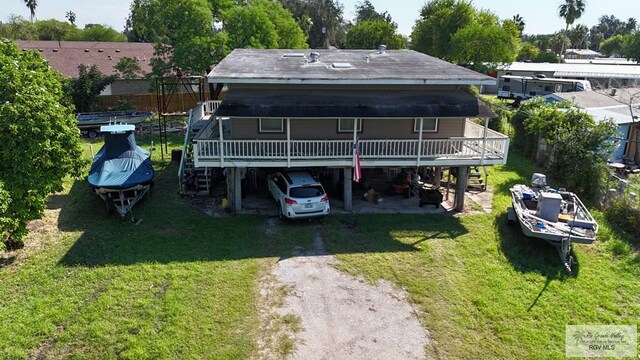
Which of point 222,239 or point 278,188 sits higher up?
point 278,188

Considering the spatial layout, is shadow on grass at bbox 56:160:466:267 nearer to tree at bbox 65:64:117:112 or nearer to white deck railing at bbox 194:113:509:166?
white deck railing at bbox 194:113:509:166

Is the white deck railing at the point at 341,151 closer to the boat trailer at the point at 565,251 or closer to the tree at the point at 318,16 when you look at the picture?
the boat trailer at the point at 565,251

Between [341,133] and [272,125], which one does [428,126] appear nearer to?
[341,133]

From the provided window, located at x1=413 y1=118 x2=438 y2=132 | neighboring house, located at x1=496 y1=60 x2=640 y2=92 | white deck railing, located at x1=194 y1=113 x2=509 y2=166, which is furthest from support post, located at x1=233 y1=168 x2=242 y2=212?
neighboring house, located at x1=496 y1=60 x2=640 y2=92

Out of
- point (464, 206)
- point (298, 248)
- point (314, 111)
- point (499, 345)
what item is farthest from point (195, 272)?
point (464, 206)

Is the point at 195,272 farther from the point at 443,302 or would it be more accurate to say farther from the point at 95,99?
the point at 95,99

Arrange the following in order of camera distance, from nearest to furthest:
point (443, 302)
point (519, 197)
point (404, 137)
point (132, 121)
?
point (443, 302) → point (519, 197) → point (404, 137) → point (132, 121)
